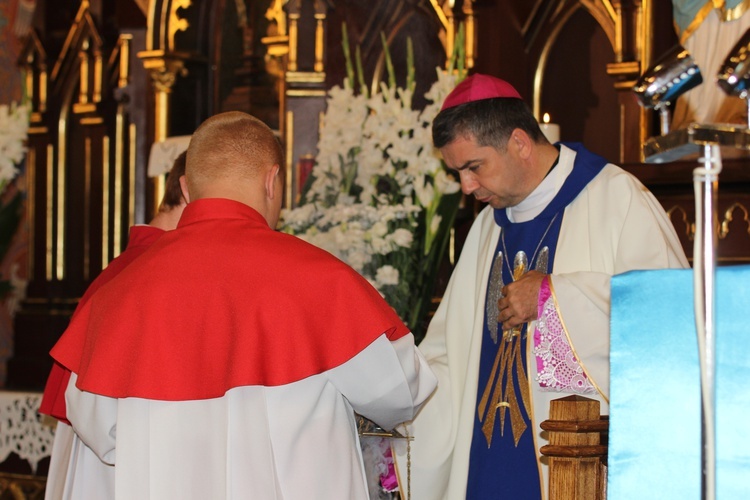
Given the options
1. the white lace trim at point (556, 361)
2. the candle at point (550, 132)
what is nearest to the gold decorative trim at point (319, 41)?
the candle at point (550, 132)

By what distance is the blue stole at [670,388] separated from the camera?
2.04 m

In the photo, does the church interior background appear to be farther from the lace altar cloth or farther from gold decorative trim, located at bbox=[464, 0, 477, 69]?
the lace altar cloth

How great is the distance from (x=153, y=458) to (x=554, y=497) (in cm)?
105

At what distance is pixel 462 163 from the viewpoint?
364 cm

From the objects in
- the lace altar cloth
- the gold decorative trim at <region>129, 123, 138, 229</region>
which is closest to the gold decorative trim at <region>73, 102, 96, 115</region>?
the gold decorative trim at <region>129, 123, 138, 229</region>

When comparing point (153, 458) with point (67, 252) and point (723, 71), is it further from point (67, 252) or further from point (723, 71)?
point (67, 252)

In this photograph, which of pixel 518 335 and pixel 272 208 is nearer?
pixel 272 208

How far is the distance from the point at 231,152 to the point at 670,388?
1.41 metres

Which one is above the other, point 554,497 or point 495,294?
point 495,294

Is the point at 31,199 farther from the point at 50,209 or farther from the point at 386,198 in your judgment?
the point at 386,198

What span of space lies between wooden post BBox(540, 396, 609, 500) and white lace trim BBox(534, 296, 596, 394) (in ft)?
2.90

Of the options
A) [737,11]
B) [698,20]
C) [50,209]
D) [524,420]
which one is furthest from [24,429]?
[737,11]

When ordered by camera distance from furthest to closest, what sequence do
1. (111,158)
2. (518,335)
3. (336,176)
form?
(111,158), (336,176), (518,335)

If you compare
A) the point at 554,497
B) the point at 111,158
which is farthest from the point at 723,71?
the point at 111,158
